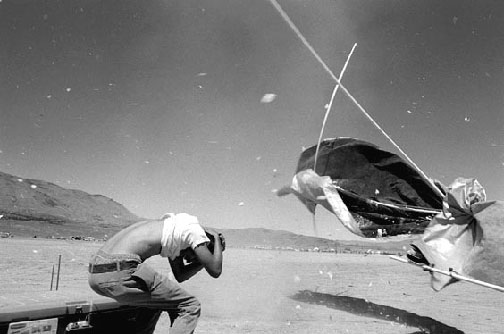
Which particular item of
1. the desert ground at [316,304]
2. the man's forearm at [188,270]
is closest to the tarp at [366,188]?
the desert ground at [316,304]

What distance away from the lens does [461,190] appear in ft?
15.9

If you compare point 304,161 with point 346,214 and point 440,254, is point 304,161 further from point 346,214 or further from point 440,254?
point 440,254

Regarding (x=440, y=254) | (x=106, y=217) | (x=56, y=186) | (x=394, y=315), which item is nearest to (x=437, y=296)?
(x=394, y=315)

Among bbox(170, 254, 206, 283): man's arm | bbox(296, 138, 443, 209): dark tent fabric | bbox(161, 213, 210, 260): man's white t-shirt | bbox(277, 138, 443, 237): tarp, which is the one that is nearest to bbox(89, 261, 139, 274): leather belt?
bbox(161, 213, 210, 260): man's white t-shirt

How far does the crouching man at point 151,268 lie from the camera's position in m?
3.22

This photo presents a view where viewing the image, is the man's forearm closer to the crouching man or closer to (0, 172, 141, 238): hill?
the crouching man

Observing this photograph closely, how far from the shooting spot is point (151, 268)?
3.33 meters

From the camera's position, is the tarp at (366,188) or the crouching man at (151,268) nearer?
the crouching man at (151,268)

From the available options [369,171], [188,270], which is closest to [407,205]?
[369,171]

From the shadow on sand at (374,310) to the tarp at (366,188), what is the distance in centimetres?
195

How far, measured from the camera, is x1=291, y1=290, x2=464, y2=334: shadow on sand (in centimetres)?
678

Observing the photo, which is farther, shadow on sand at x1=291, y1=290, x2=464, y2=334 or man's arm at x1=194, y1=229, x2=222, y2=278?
shadow on sand at x1=291, y1=290, x2=464, y2=334

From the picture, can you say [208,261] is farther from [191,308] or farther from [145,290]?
[145,290]

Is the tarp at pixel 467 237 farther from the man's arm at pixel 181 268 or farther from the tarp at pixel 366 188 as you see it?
the man's arm at pixel 181 268
